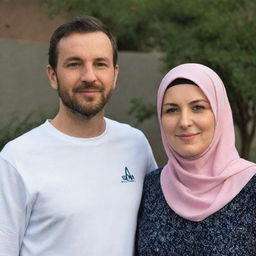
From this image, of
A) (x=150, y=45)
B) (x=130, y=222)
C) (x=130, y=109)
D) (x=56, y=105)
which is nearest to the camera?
(x=130, y=222)

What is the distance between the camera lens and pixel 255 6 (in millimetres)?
6625

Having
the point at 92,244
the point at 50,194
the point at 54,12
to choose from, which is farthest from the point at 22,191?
the point at 54,12

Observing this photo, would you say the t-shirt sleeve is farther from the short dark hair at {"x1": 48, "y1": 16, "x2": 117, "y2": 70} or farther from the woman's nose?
the woman's nose

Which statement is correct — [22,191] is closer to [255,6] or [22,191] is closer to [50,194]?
[50,194]

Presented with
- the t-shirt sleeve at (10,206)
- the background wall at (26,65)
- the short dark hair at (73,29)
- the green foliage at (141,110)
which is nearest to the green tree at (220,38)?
the green foliage at (141,110)

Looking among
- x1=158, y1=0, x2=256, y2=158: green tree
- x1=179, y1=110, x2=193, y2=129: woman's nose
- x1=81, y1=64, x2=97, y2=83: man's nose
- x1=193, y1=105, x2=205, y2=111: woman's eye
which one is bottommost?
x1=158, y1=0, x2=256, y2=158: green tree

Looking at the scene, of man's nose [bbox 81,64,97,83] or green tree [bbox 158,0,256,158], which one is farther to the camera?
green tree [bbox 158,0,256,158]

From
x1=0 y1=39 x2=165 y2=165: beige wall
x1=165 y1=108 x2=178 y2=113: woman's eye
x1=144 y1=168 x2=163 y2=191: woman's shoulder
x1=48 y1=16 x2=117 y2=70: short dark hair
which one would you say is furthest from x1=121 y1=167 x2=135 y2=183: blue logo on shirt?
x1=0 y1=39 x2=165 y2=165: beige wall

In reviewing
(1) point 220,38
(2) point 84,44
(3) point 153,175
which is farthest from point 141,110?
(2) point 84,44

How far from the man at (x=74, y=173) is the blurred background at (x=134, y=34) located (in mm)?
2813

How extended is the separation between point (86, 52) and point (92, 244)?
837 mm

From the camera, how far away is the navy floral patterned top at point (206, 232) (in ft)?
8.09

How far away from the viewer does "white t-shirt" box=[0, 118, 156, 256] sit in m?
2.46

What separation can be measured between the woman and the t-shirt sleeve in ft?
1.87
